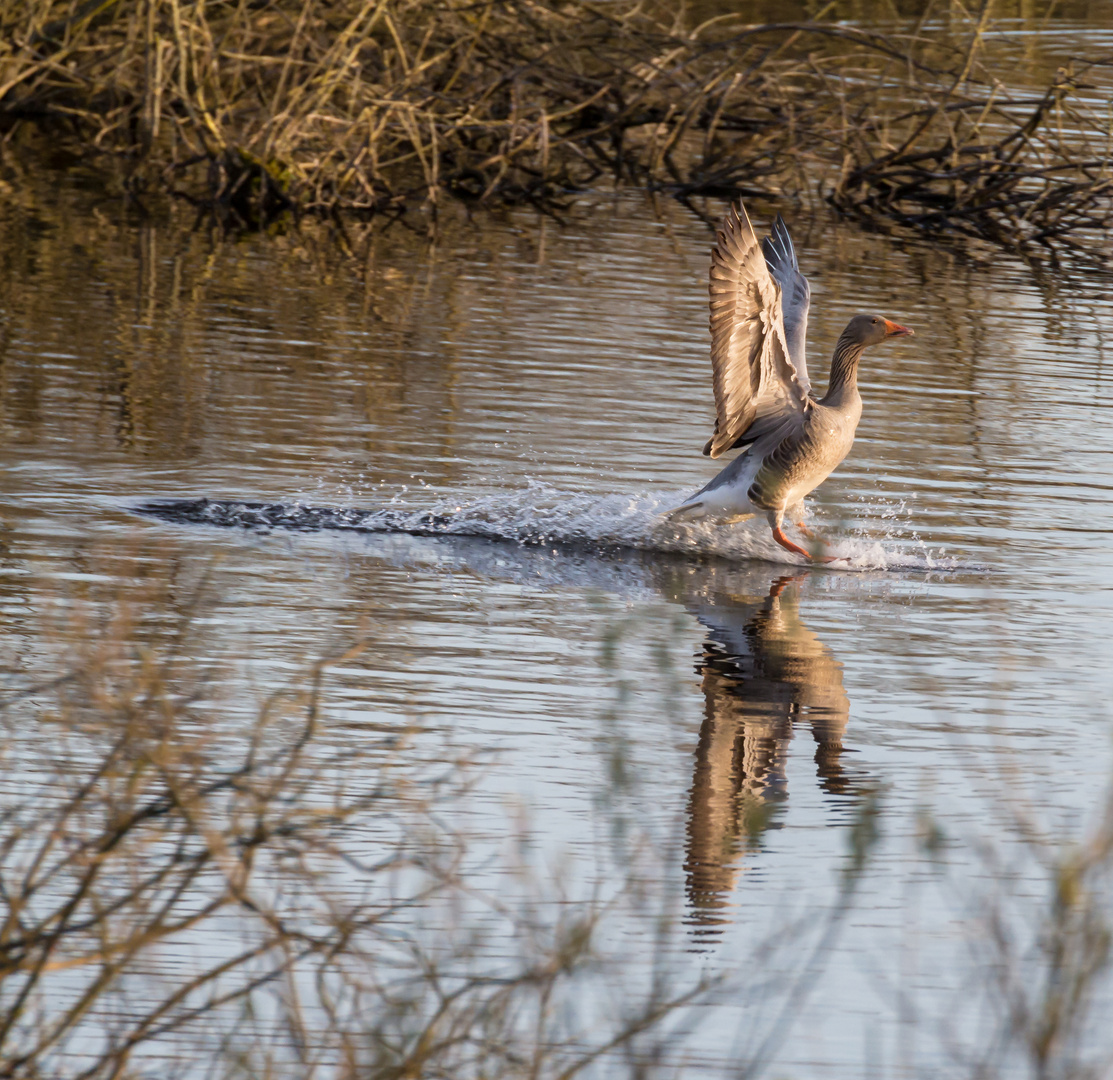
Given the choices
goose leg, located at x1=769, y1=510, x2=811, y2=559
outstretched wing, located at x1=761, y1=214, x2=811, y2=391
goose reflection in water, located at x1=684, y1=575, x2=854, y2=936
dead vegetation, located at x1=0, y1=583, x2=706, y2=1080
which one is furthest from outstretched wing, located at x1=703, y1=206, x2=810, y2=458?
dead vegetation, located at x1=0, y1=583, x2=706, y2=1080

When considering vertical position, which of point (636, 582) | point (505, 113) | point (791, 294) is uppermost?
point (505, 113)

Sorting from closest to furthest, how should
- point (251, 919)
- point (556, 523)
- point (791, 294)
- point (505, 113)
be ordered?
point (251, 919), point (791, 294), point (556, 523), point (505, 113)

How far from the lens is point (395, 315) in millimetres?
13000


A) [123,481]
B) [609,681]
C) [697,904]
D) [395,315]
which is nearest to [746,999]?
[697,904]

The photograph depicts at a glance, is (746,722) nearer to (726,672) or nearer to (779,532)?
(726,672)

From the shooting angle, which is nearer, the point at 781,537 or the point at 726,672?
the point at 726,672

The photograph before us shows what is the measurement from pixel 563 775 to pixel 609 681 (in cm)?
103

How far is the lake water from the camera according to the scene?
4328 mm

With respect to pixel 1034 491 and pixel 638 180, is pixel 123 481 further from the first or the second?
pixel 638 180

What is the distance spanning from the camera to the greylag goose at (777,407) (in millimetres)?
7891

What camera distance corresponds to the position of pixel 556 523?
28.2 ft

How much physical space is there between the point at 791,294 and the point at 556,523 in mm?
1538

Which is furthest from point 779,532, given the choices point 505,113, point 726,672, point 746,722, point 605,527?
point 505,113

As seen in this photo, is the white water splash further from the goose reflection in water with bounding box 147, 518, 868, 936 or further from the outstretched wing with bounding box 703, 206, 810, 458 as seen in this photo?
the outstretched wing with bounding box 703, 206, 810, 458
